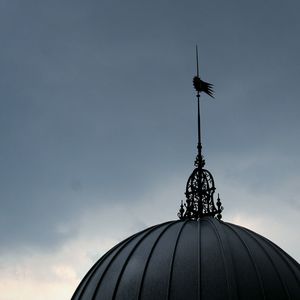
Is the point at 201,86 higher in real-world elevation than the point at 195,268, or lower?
higher

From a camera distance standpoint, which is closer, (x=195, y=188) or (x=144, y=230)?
(x=144, y=230)

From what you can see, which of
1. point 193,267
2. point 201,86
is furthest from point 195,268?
point 201,86

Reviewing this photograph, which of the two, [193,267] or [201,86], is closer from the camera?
[193,267]

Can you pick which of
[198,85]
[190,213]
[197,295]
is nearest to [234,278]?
[197,295]

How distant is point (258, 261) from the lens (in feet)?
66.3

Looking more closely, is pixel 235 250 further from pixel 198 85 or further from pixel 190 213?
pixel 198 85

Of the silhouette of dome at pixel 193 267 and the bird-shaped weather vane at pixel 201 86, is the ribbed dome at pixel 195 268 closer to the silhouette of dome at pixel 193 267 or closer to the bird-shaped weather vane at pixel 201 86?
the silhouette of dome at pixel 193 267

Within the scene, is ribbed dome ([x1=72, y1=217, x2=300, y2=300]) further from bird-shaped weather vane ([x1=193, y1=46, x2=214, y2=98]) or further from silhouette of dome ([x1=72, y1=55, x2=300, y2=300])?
bird-shaped weather vane ([x1=193, y1=46, x2=214, y2=98])

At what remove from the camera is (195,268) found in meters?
19.3

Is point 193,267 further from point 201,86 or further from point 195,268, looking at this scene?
point 201,86

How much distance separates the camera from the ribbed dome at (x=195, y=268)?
738 inches

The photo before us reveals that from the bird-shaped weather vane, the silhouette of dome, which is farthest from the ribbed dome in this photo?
the bird-shaped weather vane

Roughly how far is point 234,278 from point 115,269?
4758 mm

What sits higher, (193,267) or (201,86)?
(201,86)
